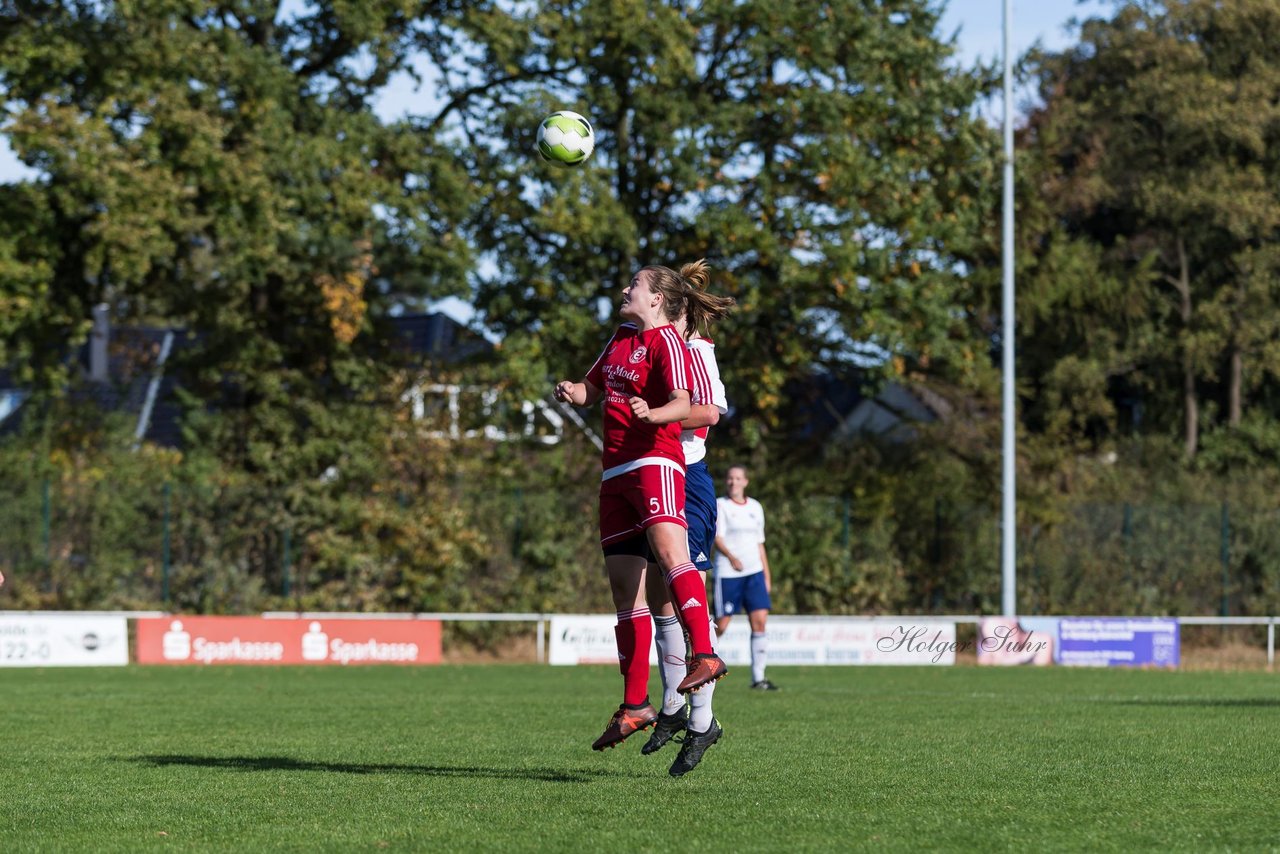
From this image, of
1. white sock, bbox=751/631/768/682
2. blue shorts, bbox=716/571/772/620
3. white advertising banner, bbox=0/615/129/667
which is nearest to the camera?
white sock, bbox=751/631/768/682

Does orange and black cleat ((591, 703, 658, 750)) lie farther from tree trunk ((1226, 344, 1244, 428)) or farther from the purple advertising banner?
tree trunk ((1226, 344, 1244, 428))

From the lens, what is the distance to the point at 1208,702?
1494 cm

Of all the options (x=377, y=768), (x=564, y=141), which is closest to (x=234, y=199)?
(x=564, y=141)

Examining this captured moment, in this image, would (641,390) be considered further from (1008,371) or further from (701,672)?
(1008,371)

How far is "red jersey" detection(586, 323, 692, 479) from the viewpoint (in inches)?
317

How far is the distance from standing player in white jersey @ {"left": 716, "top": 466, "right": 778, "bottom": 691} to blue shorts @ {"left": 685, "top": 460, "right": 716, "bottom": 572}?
8646mm

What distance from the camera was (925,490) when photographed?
3266 cm

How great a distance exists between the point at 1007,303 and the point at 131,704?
18017mm

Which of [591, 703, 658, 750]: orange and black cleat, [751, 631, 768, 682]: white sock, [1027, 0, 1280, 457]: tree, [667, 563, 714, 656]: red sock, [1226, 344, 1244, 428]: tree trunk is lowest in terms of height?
[751, 631, 768, 682]: white sock

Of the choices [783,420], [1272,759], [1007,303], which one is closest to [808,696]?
[1272,759]

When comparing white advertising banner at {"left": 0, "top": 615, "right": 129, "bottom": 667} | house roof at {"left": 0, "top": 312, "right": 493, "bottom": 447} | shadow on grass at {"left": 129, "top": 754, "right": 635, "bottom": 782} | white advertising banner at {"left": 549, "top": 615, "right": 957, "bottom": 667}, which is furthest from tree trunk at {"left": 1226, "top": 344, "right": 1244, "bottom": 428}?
shadow on grass at {"left": 129, "top": 754, "right": 635, "bottom": 782}

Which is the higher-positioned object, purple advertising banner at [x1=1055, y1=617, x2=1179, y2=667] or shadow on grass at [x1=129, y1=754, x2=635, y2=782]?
shadow on grass at [x1=129, y1=754, x2=635, y2=782]

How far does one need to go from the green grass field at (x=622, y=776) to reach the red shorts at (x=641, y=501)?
1.20 metres

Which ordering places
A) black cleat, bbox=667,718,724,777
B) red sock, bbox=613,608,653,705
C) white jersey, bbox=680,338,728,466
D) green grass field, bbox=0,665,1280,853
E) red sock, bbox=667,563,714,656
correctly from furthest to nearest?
red sock, bbox=613,608,653,705 → white jersey, bbox=680,338,728,466 → black cleat, bbox=667,718,724,777 → red sock, bbox=667,563,714,656 → green grass field, bbox=0,665,1280,853
